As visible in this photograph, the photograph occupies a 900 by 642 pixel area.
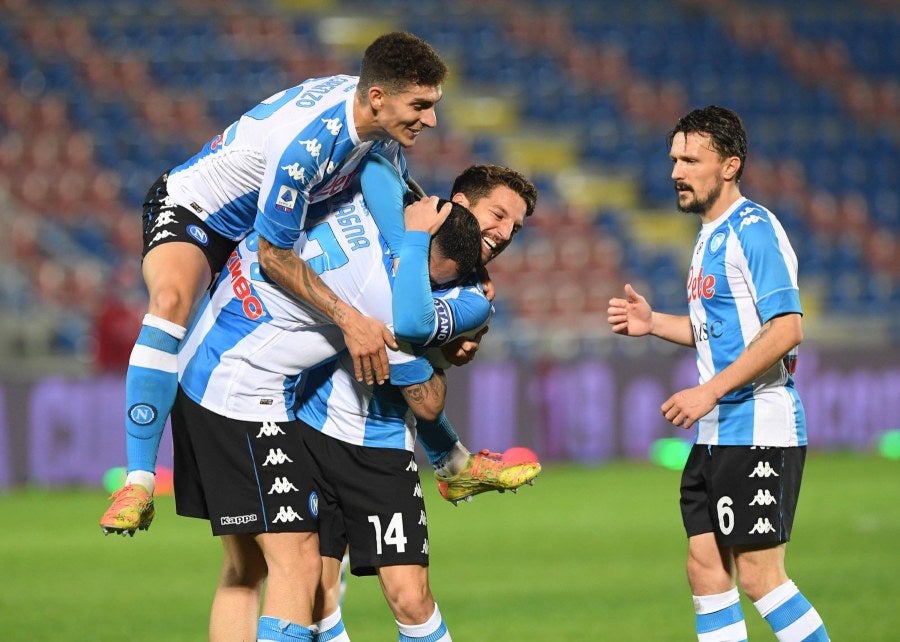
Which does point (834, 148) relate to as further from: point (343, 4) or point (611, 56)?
point (343, 4)

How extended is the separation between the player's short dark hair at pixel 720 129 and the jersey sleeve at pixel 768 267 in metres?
0.25

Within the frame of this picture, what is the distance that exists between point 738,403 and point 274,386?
1.71 m

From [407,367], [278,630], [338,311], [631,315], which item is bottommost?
[278,630]

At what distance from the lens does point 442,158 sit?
789 inches

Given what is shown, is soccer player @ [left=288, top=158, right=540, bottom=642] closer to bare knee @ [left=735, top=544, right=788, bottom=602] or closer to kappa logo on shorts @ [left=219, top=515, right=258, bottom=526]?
kappa logo on shorts @ [left=219, top=515, right=258, bottom=526]

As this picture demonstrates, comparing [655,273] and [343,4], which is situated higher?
[343,4]

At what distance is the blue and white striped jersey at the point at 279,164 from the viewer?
15.5ft

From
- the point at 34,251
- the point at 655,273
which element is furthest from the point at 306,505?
the point at 655,273

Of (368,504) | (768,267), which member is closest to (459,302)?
(368,504)

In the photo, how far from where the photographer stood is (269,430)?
4.92m

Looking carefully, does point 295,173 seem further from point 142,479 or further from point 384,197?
point 142,479

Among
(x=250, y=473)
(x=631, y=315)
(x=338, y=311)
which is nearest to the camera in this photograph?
(x=338, y=311)

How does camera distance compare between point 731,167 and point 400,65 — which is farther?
point 731,167

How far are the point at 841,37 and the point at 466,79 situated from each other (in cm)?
682
